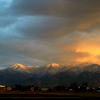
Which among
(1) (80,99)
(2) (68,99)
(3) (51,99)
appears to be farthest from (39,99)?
(1) (80,99)

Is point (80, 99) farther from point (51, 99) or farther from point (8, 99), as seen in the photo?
point (8, 99)

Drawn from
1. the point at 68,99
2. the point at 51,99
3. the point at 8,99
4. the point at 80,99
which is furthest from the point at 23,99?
the point at 80,99

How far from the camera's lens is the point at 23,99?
6906 centimetres

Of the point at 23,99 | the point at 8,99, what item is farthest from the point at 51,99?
the point at 8,99

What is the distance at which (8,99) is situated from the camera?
224 feet

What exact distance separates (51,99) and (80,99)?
12699 mm

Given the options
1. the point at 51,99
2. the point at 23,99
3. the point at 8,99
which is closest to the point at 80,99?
the point at 51,99

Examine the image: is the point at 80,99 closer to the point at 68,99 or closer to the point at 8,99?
the point at 68,99

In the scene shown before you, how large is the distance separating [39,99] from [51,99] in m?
4.88

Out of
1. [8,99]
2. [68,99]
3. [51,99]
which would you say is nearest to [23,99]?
[8,99]

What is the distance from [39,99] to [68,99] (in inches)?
469

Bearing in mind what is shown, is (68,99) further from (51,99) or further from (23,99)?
(23,99)

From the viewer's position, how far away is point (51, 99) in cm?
6919

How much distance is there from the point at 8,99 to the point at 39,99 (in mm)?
12408
